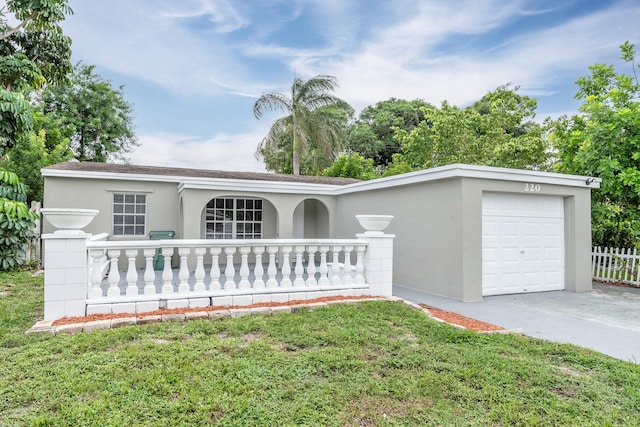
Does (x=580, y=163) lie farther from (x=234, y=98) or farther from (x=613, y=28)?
(x=234, y=98)

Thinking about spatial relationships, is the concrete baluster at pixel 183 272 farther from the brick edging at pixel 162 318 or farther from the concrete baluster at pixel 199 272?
the brick edging at pixel 162 318

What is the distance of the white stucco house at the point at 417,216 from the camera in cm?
722

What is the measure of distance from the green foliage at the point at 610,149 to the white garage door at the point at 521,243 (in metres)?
2.59

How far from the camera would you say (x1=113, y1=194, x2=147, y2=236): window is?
10.6m

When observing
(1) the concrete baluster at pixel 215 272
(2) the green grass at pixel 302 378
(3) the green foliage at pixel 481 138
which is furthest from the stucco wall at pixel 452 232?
(3) the green foliage at pixel 481 138

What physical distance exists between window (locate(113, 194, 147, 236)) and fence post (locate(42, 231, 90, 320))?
6.60 meters

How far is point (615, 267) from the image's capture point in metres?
10.1

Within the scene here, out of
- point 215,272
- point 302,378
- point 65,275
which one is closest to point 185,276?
point 215,272

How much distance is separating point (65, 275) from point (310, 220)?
929 centimetres

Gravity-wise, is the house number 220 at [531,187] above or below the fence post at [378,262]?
above

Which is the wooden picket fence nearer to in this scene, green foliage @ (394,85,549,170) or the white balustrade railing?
green foliage @ (394,85,549,170)

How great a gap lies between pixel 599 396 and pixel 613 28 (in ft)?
45.2

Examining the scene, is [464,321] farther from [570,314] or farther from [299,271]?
[299,271]

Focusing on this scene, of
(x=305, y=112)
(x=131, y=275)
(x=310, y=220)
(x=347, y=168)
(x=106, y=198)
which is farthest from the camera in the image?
(x=347, y=168)
